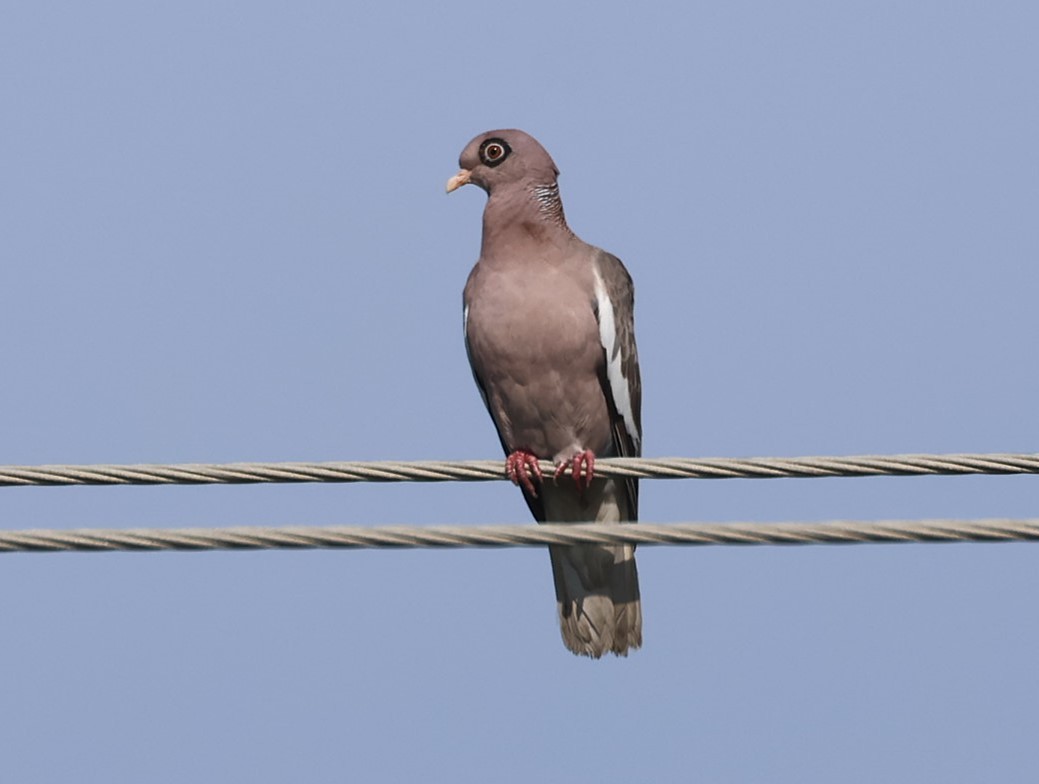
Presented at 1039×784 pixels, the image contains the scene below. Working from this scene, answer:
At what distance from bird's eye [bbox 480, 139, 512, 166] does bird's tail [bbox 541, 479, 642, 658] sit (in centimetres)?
153

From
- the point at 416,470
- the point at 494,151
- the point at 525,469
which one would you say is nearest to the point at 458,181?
the point at 494,151

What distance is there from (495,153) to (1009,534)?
13.5 feet

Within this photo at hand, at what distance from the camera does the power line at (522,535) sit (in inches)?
201

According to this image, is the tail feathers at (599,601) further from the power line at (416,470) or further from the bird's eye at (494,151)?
the power line at (416,470)

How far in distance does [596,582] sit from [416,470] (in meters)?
3.00

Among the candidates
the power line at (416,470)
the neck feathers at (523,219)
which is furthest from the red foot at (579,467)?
the power line at (416,470)

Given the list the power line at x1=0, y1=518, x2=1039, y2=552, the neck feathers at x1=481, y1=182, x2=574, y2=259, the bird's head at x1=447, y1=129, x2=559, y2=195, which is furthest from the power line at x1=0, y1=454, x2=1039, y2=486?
the bird's head at x1=447, y1=129, x2=559, y2=195

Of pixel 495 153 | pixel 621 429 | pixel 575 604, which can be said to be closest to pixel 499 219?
pixel 495 153

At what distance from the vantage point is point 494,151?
868 cm

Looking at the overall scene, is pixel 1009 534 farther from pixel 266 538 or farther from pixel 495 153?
pixel 495 153

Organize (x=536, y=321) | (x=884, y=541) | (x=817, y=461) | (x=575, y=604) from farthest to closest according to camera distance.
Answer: (x=575, y=604), (x=536, y=321), (x=817, y=461), (x=884, y=541)

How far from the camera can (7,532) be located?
5258 mm

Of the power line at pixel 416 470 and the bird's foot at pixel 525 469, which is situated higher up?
the bird's foot at pixel 525 469

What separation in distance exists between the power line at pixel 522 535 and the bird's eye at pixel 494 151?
3.69 m
